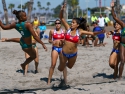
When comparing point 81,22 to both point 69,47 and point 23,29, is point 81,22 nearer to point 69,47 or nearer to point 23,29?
point 69,47

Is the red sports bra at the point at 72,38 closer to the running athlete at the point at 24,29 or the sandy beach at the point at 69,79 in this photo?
the running athlete at the point at 24,29

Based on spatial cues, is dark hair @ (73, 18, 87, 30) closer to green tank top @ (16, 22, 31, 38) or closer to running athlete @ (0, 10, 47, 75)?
running athlete @ (0, 10, 47, 75)

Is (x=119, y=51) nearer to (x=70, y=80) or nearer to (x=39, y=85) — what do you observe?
(x=70, y=80)

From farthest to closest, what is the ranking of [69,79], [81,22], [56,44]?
[69,79] < [56,44] < [81,22]

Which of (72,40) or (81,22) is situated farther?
(81,22)

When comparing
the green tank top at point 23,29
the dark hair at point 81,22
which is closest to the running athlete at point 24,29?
the green tank top at point 23,29

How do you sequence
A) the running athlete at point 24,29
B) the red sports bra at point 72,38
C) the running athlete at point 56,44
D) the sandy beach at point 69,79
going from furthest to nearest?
the running athlete at point 56,44 → the sandy beach at point 69,79 → the running athlete at point 24,29 → the red sports bra at point 72,38

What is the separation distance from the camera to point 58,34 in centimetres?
952

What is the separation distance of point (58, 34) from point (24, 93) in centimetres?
204

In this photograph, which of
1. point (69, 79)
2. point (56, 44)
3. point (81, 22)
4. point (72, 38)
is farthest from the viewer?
point (69, 79)

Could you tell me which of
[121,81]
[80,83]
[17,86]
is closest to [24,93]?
[17,86]

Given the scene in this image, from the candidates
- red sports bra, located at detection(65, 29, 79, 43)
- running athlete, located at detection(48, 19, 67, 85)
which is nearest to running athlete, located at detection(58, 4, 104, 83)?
red sports bra, located at detection(65, 29, 79, 43)

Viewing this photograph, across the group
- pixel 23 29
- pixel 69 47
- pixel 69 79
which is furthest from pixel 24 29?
pixel 69 79

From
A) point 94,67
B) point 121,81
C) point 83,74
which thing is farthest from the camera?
point 94,67
